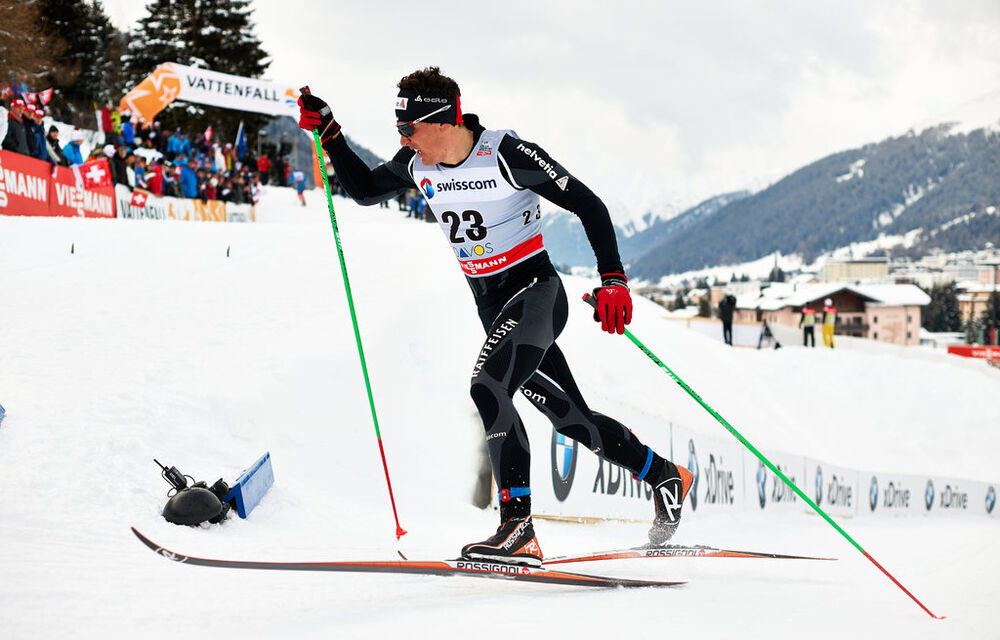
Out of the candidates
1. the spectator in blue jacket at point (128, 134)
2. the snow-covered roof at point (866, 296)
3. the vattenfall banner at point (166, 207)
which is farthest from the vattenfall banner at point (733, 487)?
the snow-covered roof at point (866, 296)

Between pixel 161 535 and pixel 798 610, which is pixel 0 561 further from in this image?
pixel 798 610

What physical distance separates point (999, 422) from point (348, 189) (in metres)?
18.3

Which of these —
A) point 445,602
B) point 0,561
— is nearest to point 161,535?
point 0,561

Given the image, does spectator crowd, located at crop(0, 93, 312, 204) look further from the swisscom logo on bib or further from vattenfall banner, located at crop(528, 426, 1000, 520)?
the swisscom logo on bib

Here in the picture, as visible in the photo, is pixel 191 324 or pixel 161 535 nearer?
pixel 161 535

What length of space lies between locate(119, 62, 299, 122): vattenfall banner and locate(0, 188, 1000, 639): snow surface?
558 inches

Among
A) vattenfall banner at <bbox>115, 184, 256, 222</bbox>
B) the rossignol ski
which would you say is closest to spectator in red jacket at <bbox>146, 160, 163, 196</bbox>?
vattenfall banner at <bbox>115, 184, 256, 222</bbox>

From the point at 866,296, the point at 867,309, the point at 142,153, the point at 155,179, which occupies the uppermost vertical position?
the point at 142,153

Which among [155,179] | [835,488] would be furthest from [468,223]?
[155,179]

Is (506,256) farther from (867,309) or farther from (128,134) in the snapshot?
(867,309)

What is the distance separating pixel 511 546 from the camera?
9.89 ft

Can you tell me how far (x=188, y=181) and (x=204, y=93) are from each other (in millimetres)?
7108

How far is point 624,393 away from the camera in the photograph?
8.52 m

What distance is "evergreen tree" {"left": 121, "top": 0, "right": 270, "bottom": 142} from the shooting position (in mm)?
43375
